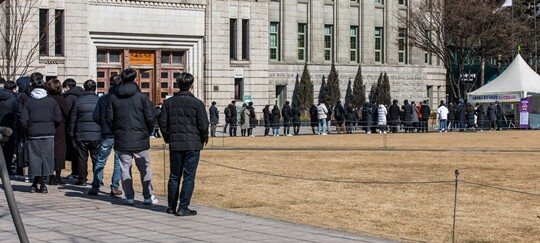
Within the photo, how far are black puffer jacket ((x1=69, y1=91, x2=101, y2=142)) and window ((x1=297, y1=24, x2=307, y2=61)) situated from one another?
5063 centimetres

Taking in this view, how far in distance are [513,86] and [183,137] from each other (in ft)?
147

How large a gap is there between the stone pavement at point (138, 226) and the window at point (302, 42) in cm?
5278

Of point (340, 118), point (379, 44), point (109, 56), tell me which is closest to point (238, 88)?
point (340, 118)

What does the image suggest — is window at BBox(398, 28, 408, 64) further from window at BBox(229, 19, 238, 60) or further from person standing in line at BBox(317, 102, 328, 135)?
person standing in line at BBox(317, 102, 328, 135)

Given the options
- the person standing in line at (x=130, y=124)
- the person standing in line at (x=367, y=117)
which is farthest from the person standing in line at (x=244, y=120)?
the person standing in line at (x=130, y=124)

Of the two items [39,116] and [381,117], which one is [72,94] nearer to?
[39,116]

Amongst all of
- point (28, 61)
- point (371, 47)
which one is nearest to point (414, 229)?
point (28, 61)

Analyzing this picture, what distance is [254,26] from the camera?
60.4m

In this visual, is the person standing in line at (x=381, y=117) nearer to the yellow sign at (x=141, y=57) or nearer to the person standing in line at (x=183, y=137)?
the yellow sign at (x=141, y=57)

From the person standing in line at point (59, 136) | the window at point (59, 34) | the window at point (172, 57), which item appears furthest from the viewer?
the window at point (172, 57)

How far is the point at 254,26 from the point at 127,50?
8564 mm

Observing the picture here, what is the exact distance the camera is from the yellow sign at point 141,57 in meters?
55.8

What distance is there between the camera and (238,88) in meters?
60.9

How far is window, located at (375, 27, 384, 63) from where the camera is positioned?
73769 mm
